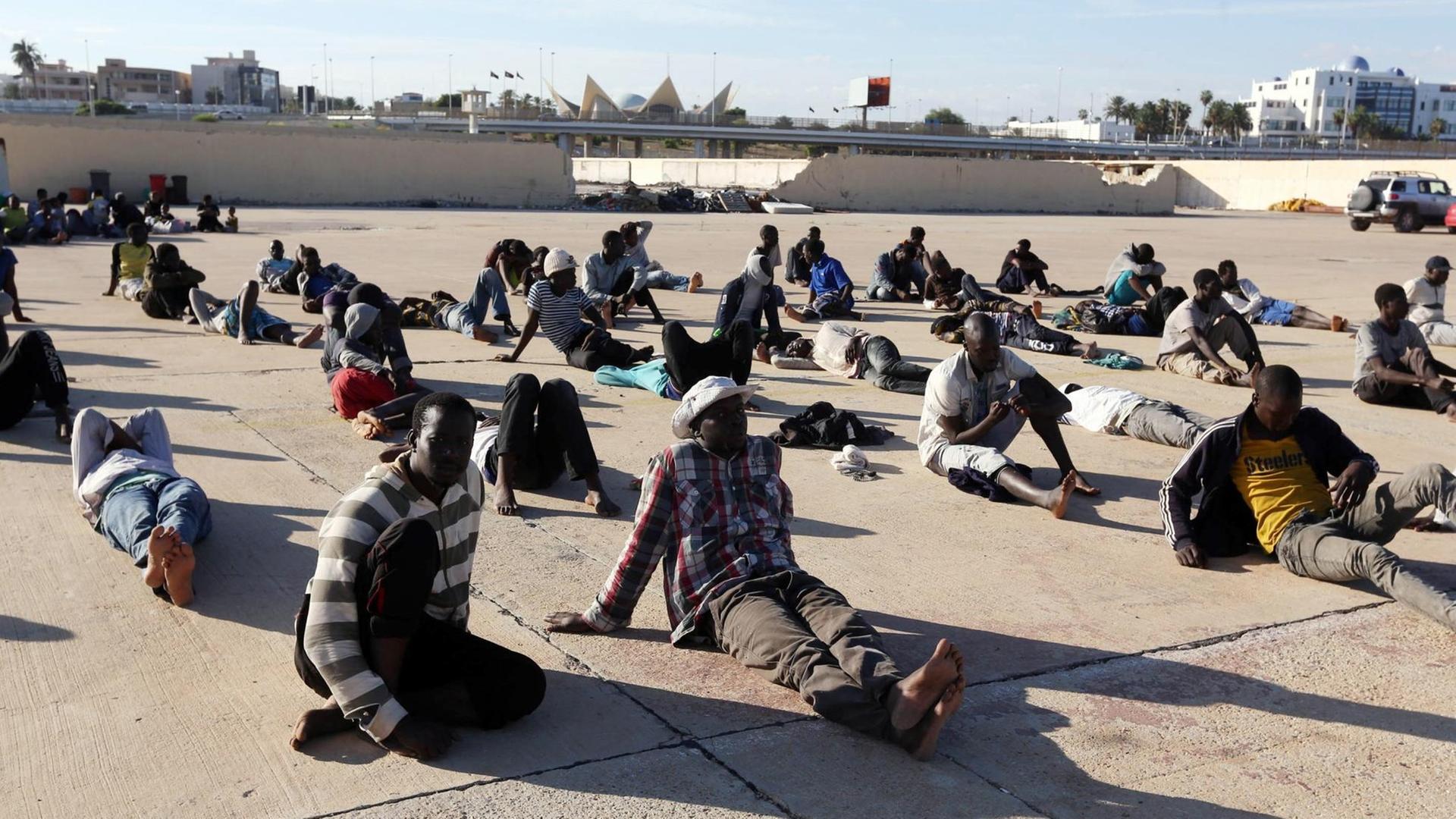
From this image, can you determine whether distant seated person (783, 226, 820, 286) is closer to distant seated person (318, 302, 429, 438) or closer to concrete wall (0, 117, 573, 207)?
distant seated person (318, 302, 429, 438)

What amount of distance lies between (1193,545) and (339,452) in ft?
17.4

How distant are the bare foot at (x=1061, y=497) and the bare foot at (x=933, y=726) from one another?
3.05 metres

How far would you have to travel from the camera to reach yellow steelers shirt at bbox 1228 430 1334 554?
6.04 m

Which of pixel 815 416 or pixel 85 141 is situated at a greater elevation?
pixel 85 141

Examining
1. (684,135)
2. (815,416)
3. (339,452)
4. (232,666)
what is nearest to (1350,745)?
(232,666)

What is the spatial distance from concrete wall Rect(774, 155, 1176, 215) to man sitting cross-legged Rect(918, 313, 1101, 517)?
40883 mm

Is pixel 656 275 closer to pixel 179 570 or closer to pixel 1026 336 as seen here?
pixel 1026 336

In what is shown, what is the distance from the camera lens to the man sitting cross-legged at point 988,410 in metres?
7.30

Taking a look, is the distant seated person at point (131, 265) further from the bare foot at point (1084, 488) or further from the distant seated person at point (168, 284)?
the bare foot at point (1084, 488)

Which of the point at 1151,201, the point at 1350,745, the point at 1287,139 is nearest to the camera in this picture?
the point at 1350,745

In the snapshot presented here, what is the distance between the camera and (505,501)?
6855 millimetres

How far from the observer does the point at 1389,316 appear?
10.2 m

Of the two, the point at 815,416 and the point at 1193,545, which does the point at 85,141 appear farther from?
the point at 1193,545

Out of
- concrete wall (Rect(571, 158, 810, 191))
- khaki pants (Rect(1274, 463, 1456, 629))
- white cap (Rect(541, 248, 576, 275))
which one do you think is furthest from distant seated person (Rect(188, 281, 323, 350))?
concrete wall (Rect(571, 158, 810, 191))
